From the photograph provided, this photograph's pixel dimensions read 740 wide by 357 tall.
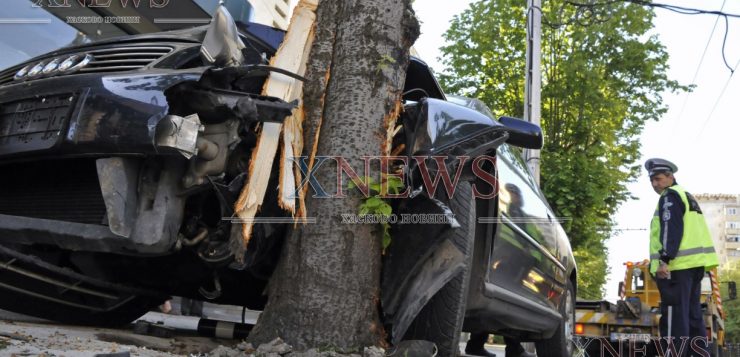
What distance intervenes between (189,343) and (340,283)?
3.00 feet

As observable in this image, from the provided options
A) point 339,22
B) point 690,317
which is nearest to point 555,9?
point 690,317

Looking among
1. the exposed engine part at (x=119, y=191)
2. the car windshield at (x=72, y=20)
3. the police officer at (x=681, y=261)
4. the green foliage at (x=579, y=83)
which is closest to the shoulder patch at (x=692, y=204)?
the police officer at (x=681, y=261)

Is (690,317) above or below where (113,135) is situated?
below

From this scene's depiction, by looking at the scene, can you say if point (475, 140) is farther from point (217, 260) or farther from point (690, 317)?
point (690, 317)

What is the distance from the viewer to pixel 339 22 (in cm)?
294

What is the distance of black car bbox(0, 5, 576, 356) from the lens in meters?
2.33

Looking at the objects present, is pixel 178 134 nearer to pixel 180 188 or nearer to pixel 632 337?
pixel 180 188

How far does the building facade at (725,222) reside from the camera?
315ft

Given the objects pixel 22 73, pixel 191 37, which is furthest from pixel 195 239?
pixel 22 73

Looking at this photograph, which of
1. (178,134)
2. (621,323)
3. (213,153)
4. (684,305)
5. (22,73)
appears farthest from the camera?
(621,323)

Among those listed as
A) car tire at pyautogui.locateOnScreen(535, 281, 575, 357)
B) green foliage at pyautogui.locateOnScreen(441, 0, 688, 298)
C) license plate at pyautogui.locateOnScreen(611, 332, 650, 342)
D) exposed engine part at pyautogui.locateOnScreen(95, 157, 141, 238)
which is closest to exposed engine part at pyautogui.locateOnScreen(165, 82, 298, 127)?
exposed engine part at pyautogui.locateOnScreen(95, 157, 141, 238)

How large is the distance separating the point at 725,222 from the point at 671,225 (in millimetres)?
107624

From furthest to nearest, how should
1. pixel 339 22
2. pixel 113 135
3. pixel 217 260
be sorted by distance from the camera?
pixel 339 22 → pixel 217 260 → pixel 113 135

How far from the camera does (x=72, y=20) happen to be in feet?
30.2
